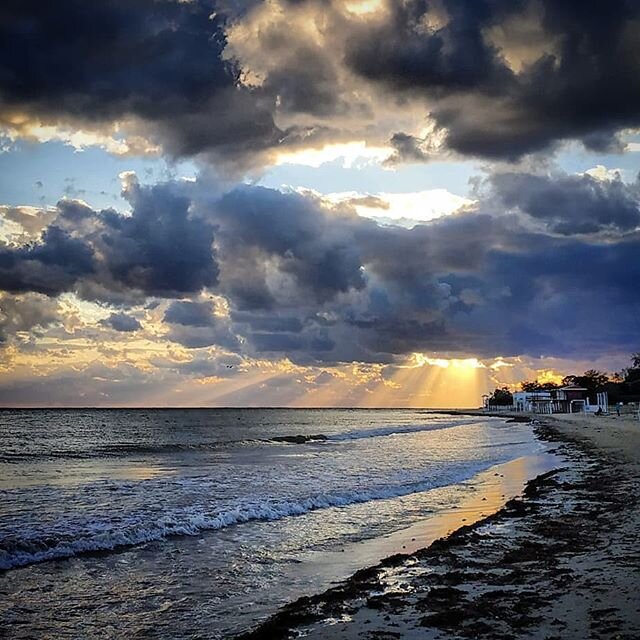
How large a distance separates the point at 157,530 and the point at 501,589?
924 centimetres

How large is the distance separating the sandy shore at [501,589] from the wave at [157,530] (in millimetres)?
6120

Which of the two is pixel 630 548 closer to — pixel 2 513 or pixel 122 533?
pixel 122 533

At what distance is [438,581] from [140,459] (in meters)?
36.2

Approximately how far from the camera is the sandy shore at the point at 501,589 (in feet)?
23.1

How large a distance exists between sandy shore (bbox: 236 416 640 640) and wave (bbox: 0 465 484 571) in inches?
241

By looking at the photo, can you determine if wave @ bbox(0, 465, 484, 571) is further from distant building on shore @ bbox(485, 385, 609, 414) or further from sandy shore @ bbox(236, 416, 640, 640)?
distant building on shore @ bbox(485, 385, 609, 414)

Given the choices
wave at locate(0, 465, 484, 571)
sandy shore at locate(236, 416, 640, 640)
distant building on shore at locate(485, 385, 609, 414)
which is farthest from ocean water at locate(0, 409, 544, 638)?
distant building on shore at locate(485, 385, 609, 414)

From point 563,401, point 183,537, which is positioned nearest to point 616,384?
point 563,401

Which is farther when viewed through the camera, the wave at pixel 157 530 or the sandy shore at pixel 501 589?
the wave at pixel 157 530

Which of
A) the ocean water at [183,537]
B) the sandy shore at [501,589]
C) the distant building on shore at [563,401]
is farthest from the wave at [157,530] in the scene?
the distant building on shore at [563,401]

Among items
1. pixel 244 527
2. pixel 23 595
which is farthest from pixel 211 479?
pixel 23 595

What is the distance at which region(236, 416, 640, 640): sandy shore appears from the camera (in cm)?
705

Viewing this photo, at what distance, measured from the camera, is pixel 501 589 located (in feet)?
28.2

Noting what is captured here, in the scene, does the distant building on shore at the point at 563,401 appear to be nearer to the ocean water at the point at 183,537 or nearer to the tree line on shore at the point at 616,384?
the tree line on shore at the point at 616,384
